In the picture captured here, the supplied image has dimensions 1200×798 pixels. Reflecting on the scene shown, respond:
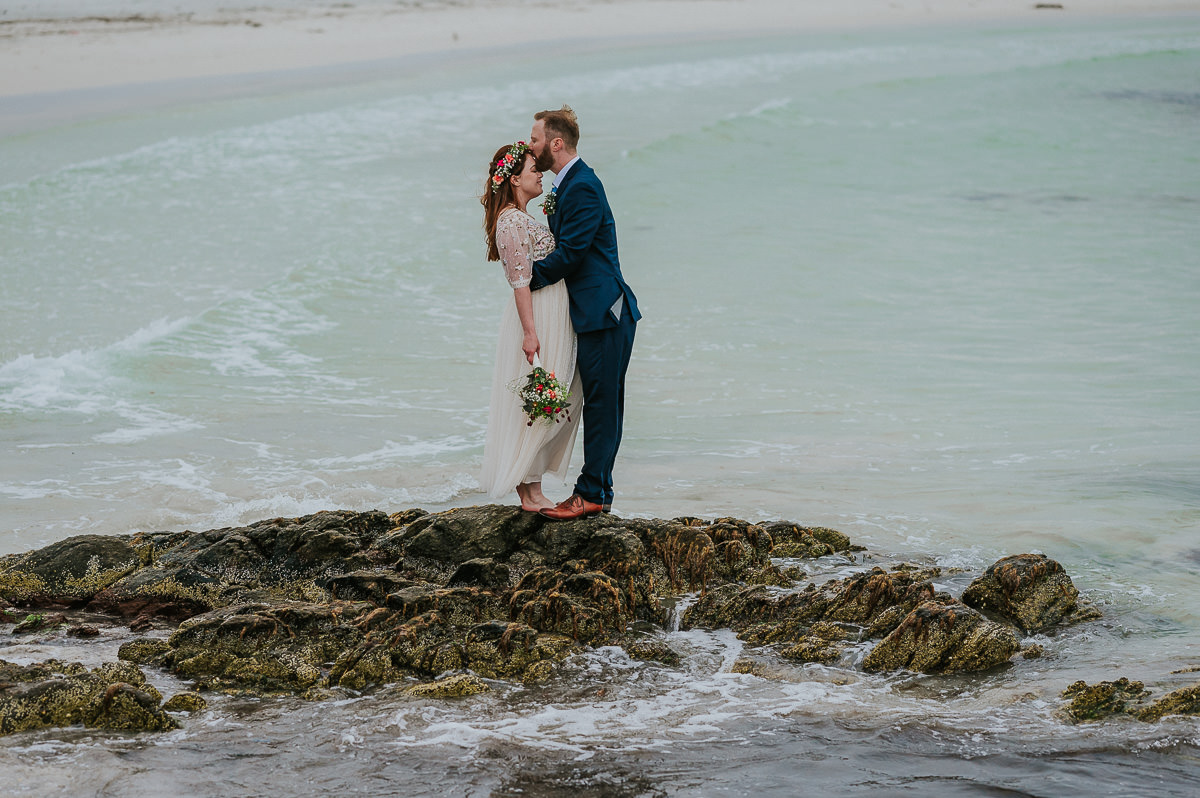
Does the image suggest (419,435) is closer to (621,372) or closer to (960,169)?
Result: (621,372)

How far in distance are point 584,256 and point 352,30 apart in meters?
44.8

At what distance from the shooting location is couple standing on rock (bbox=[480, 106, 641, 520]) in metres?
6.24

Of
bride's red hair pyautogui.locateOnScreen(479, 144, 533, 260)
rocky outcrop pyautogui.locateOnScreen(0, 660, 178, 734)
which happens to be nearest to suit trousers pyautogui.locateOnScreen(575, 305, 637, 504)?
bride's red hair pyautogui.locateOnScreen(479, 144, 533, 260)

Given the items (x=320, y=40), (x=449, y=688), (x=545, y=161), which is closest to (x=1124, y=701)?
(x=449, y=688)

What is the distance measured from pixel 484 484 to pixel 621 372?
96 centimetres

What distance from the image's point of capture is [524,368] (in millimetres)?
6543

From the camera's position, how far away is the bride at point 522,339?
628cm

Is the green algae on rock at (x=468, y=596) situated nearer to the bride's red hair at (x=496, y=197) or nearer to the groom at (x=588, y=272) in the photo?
the groom at (x=588, y=272)

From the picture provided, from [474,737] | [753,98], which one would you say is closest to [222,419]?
[474,737]

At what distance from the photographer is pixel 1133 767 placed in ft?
14.6

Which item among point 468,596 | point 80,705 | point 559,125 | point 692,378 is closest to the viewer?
point 80,705

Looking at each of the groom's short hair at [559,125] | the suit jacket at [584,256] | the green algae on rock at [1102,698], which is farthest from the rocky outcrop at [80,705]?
the green algae on rock at [1102,698]

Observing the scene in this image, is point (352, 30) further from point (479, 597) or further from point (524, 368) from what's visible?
point (479, 597)

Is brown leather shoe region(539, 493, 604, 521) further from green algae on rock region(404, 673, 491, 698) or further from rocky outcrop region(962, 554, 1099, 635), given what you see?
rocky outcrop region(962, 554, 1099, 635)
